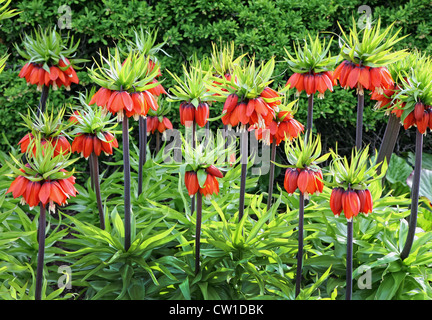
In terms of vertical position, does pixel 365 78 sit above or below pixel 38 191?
above

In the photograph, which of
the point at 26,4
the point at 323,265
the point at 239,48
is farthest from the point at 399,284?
the point at 26,4

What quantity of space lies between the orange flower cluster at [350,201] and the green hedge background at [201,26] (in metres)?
2.47

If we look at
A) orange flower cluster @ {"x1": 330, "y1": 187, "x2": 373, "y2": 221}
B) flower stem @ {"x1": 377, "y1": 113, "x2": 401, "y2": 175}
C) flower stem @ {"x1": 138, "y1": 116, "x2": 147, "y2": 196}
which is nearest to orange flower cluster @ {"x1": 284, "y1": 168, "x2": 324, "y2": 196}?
orange flower cluster @ {"x1": 330, "y1": 187, "x2": 373, "y2": 221}

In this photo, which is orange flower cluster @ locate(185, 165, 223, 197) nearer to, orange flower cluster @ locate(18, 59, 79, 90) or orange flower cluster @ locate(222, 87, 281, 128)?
A: orange flower cluster @ locate(222, 87, 281, 128)

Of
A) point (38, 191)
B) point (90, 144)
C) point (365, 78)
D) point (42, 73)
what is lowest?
point (38, 191)

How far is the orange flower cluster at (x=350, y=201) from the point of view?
86.2 inches

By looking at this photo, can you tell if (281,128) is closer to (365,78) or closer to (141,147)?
(365,78)

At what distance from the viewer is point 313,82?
2.87 meters

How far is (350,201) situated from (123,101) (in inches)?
45.8

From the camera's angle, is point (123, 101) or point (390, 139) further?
point (390, 139)

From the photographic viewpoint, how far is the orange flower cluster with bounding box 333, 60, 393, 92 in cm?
271

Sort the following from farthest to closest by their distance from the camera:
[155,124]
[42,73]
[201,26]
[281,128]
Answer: [201,26], [155,124], [42,73], [281,128]

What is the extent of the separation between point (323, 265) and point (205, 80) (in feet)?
3.98

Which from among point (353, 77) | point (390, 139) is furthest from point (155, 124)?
point (390, 139)
